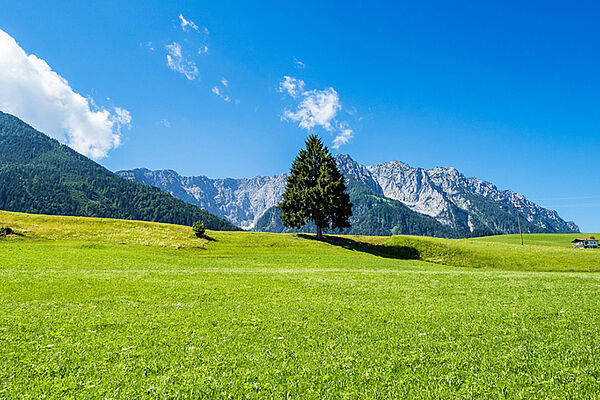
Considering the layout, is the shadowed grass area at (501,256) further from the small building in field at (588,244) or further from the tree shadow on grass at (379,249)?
the small building in field at (588,244)

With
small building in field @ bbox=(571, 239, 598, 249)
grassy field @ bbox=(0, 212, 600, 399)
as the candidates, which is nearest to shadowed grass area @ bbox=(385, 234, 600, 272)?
small building in field @ bbox=(571, 239, 598, 249)

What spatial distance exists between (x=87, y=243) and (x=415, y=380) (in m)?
52.5

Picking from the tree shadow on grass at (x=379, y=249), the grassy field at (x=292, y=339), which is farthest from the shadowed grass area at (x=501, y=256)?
the grassy field at (x=292, y=339)

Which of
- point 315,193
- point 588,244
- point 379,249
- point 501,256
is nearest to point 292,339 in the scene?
point 315,193

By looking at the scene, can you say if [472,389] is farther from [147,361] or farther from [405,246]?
[405,246]

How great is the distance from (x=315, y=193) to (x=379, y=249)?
17.6 meters

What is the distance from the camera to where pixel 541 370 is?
698 cm

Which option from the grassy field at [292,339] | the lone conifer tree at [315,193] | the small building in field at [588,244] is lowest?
the grassy field at [292,339]

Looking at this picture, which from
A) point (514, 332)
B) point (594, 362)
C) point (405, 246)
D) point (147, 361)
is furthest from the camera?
point (405, 246)

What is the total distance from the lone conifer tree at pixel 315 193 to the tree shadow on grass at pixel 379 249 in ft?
11.3

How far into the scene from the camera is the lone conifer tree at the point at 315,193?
203 feet

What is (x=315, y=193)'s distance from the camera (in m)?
61.7

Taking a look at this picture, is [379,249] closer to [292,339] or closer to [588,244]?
[292,339]

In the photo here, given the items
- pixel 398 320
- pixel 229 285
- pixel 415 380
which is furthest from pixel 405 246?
pixel 415 380
